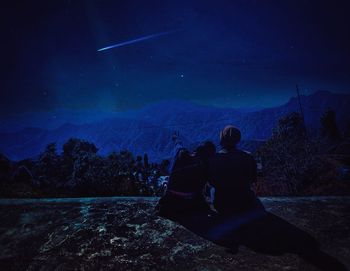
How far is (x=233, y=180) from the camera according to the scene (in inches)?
130

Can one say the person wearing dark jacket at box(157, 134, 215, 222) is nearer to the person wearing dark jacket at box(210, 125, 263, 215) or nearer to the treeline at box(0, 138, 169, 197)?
the person wearing dark jacket at box(210, 125, 263, 215)

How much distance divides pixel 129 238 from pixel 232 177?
5.45 ft

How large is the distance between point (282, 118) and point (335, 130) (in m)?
12.2

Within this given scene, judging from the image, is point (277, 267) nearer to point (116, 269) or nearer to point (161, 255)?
point (161, 255)

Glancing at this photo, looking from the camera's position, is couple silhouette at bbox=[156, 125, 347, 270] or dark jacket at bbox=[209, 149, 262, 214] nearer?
couple silhouette at bbox=[156, 125, 347, 270]

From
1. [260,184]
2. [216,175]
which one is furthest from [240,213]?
[260,184]

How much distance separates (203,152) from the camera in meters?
3.52

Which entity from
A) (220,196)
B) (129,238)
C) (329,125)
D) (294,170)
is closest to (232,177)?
(220,196)

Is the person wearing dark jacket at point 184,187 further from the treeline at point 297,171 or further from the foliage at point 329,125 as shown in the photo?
the foliage at point 329,125

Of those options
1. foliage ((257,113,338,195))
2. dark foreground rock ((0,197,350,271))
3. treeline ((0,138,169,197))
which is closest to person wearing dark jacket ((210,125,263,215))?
dark foreground rock ((0,197,350,271))

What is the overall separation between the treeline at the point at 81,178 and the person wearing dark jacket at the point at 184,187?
0.88 meters

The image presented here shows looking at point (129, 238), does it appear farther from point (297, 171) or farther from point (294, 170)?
point (297, 171)

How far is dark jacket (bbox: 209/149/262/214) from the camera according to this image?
3.21m

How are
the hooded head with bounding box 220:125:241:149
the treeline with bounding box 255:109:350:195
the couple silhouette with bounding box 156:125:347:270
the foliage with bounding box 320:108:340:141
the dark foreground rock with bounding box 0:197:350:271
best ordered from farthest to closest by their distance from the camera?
the foliage with bounding box 320:108:340:141
the treeline with bounding box 255:109:350:195
the hooded head with bounding box 220:125:241:149
the couple silhouette with bounding box 156:125:347:270
the dark foreground rock with bounding box 0:197:350:271
